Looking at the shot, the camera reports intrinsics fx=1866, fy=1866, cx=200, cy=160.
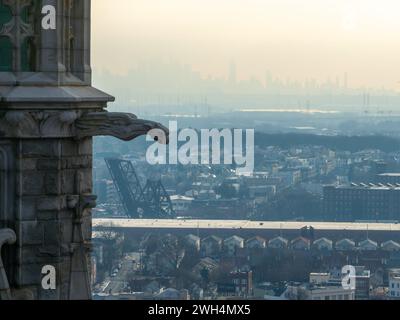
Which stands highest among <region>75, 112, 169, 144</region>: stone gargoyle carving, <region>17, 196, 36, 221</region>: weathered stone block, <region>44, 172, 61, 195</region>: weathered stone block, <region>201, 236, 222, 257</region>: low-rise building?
<region>75, 112, 169, 144</region>: stone gargoyle carving

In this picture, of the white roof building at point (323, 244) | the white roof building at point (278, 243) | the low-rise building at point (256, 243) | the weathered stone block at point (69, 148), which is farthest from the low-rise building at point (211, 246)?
the weathered stone block at point (69, 148)

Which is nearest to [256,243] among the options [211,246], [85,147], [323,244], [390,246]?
[211,246]

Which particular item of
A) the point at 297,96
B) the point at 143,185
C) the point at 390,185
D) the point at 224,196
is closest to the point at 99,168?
the point at 143,185

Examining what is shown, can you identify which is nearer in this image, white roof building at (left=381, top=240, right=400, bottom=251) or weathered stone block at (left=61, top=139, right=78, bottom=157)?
weathered stone block at (left=61, top=139, right=78, bottom=157)

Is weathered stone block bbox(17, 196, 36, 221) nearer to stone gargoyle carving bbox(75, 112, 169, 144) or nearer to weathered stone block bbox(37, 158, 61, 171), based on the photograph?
weathered stone block bbox(37, 158, 61, 171)

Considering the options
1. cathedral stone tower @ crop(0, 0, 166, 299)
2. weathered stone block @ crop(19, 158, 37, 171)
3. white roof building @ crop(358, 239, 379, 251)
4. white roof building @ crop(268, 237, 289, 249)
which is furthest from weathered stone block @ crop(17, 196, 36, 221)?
white roof building @ crop(268, 237, 289, 249)

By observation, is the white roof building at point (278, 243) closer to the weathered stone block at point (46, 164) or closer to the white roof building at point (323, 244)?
the white roof building at point (323, 244)
